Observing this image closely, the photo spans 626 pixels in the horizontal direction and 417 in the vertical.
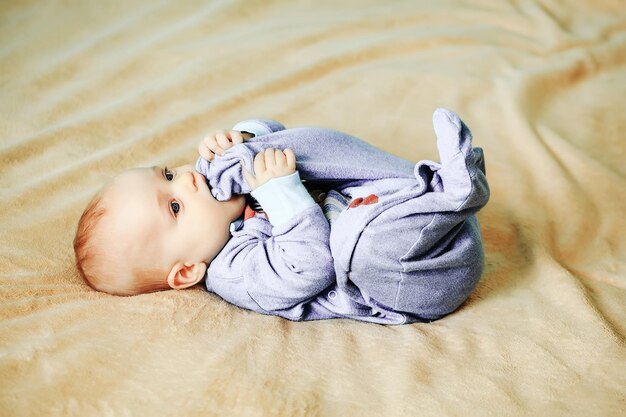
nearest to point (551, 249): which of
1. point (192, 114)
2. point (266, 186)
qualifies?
point (266, 186)

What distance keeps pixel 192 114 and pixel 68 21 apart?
0.69m

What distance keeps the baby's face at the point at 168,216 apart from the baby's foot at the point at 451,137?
0.41 m

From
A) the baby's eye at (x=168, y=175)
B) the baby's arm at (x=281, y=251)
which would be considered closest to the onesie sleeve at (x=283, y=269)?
the baby's arm at (x=281, y=251)

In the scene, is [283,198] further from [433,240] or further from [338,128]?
[338,128]

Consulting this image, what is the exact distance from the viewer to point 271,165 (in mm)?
1040

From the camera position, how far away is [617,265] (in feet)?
3.77

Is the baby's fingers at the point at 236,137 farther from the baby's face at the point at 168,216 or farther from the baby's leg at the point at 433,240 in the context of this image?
the baby's leg at the point at 433,240

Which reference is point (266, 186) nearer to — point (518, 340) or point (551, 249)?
point (518, 340)

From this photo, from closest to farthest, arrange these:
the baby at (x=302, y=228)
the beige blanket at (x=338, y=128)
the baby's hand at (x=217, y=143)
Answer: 1. the beige blanket at (x=338, y=128)
2. the baby at (x=302, y=228)
3. the baby's hand at (x=217, y=143)

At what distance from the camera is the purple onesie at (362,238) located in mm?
903

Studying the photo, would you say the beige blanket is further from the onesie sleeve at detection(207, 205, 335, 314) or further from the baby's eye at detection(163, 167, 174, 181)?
the baby's eye at detection(163, 167, 174, 181)

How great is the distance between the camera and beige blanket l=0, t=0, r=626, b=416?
809mm

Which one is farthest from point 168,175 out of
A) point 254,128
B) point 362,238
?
point 362,238

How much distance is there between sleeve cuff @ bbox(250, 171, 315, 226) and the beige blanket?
0.56 feet
